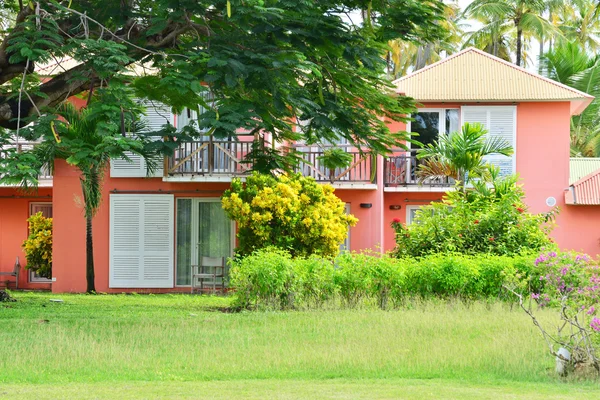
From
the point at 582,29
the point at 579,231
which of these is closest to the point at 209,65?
the point at 579,231

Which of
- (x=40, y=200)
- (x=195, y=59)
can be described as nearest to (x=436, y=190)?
(x=40, y=200)

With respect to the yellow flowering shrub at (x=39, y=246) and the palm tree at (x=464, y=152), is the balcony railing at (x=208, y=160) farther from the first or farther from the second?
the palm tree at (x=464, y=152)

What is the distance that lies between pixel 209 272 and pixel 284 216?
3.52 m

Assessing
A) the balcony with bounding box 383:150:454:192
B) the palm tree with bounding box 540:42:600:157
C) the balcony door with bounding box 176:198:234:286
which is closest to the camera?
the balcony door with bounding box 176:198:234:286

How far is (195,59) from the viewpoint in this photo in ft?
43.1

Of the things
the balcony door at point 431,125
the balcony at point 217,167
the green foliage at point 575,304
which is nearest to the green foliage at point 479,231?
the balcony at point 217,167

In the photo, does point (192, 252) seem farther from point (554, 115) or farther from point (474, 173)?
point (554, 115)

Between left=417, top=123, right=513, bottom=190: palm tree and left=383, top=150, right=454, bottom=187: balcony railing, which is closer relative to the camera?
left=417, top=123, right=513, bottom=190: palm tree

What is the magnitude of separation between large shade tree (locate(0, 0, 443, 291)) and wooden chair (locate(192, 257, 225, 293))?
8672mm

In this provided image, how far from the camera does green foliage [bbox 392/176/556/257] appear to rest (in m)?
19.2

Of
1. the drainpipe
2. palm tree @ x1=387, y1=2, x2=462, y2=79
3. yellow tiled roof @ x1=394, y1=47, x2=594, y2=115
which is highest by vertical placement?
palm tree @ x1=387, y1=2, x2=462, y2=79

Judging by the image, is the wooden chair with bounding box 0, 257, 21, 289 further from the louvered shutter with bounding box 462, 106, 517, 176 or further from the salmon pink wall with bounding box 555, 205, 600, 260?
the salmon pink wall with bounding box 555, 205, 600, 260

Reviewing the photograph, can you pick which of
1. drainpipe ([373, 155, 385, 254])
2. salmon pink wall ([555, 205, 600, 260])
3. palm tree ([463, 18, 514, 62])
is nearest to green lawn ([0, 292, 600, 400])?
drainpipe ([373, 155, 385, 254])

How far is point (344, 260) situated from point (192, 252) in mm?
8471
